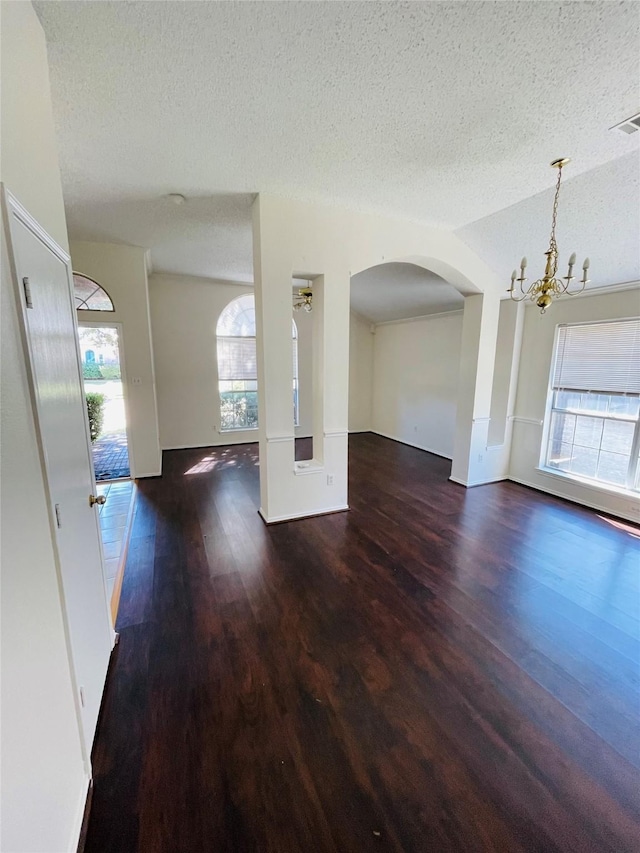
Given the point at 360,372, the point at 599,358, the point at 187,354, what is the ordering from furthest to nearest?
the point at 360,372 → the point at 187,354 → the point at 599,358

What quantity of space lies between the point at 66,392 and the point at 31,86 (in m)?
1.11

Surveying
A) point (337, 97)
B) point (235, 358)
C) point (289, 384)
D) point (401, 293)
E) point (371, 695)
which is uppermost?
point (337, 97)

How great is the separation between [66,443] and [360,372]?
677 cm

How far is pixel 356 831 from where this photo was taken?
1.22 m

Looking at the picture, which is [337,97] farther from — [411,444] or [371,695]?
[411,444]

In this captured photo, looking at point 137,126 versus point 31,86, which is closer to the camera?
point 31,86

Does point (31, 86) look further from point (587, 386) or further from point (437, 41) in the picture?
point (587, 386)

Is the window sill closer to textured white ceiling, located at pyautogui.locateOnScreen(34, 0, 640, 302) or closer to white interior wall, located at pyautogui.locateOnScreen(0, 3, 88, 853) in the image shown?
textured white ceiling, located at pyautogui.locateOnScreen(34, 0, 640, 302)

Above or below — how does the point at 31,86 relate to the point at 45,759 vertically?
above

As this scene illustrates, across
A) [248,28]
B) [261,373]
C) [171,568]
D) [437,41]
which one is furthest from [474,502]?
[248,28]

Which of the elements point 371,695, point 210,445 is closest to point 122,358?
point 210,445

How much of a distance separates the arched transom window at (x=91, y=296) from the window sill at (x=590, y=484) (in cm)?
577

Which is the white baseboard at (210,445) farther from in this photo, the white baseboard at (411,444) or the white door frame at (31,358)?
the white door frame at (31,358)

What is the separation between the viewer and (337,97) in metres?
1.82
